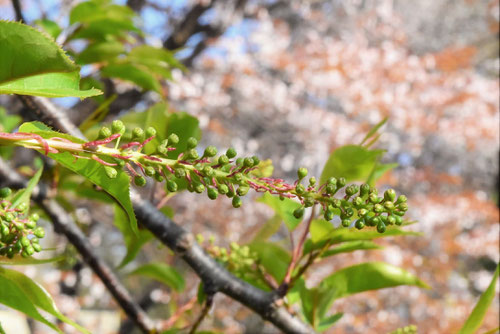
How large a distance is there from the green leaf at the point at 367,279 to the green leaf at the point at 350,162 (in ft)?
0.55

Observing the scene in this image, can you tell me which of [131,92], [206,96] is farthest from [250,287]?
[206,96]

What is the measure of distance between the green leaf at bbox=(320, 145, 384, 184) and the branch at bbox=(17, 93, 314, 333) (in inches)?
8.2

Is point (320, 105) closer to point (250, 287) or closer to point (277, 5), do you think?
point (277, 5)

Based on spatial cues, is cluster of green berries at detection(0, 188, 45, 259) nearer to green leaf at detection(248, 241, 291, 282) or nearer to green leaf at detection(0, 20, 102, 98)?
green leaf at detection(0, 20, 102, 98)

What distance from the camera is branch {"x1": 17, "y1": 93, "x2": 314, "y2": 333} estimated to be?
2.12 ft

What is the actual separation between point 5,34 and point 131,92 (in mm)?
2861

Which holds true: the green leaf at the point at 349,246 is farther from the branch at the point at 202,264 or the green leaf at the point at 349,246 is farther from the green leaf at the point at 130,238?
the green leaf at the point at 130,238

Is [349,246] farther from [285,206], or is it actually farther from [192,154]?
[192,154]

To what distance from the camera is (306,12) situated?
24.3 ft

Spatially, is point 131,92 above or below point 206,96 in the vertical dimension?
below

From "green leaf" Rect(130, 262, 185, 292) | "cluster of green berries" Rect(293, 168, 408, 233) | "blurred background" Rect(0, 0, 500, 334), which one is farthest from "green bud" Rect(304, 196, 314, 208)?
"blurred background" Rect(0, 0, 500, 334)

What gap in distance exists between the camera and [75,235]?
871mm

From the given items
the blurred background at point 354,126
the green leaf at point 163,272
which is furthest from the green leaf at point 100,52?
the blurred background at point 354,126

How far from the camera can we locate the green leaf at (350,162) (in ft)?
2.18
